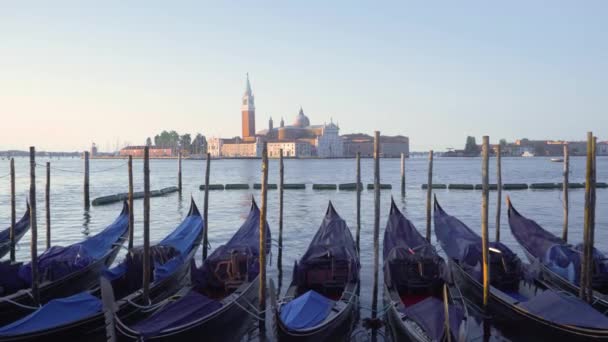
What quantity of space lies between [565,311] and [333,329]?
295 centimetres

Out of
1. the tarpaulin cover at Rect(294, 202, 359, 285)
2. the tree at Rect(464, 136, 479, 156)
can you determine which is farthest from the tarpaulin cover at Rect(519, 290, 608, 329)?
the tree at Rect(464, 136, 479, 156)

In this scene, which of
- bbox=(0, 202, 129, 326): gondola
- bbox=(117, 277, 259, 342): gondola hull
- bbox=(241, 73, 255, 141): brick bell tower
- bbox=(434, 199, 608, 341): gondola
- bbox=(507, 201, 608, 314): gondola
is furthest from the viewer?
bbox=(241, 73, 255, 141): brick bell tower

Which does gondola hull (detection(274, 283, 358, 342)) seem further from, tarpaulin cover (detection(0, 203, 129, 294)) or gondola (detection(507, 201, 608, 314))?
tarpaulin cover (detection(0, 203, 129, 294))

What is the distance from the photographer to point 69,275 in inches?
353

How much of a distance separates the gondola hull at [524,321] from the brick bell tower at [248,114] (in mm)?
121761

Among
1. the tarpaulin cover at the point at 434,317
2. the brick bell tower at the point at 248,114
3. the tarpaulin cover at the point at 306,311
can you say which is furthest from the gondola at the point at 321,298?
the brick bell tower at the point at 248,114

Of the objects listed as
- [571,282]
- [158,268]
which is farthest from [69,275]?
[571,282]

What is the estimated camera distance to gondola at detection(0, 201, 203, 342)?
20.5ft

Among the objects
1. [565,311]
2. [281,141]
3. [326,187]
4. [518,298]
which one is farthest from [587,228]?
[281,141]

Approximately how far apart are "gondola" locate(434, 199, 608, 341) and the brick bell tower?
396 ft

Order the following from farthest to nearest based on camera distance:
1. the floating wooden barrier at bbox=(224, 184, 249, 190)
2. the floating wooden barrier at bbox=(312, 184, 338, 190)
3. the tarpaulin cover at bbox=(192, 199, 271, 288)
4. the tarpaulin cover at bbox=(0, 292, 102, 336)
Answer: the floating wooden barrier at bbox=(224, 184, 249, 190), the floating wooden barrier at bbox=(312, 184, 338, 190), the tarpaulin cover at bbox=(192, 199, 271, 288), the tarpaulin cover at bbox=(0, 292, 102, 336)

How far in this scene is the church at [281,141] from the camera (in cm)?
12544

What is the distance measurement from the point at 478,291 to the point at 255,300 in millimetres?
3742

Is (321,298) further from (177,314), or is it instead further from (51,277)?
(51,277)
